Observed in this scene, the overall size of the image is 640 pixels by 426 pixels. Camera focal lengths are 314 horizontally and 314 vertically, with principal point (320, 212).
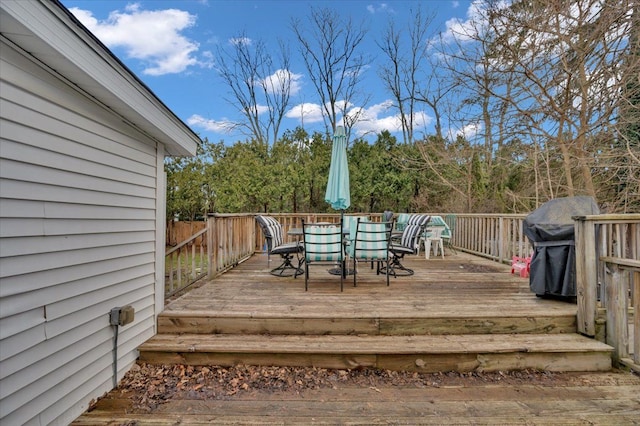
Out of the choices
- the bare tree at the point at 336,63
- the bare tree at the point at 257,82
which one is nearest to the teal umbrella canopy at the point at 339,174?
the bare tree at the point at 336,63

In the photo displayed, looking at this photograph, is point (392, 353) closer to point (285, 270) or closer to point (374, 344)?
point (374, 344)

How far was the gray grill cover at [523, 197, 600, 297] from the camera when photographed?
3.21 metres

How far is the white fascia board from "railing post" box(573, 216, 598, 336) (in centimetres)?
387

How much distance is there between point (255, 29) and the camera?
16.4 meters

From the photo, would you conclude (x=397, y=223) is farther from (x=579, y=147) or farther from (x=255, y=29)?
(x=255, y=29)

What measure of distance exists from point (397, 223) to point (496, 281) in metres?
2.98

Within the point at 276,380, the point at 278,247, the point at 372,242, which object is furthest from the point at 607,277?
the point at 278,247

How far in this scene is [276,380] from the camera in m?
2.42

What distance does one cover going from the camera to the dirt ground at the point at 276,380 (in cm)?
229

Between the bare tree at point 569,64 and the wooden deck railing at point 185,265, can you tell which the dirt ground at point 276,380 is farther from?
the bare tree at point 569,64

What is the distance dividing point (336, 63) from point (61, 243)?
50.2 feet

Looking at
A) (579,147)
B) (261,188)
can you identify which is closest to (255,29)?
(261,188)

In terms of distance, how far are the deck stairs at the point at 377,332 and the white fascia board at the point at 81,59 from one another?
1.80 meters

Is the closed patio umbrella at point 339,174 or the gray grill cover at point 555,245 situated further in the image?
the closed patio umbrella at point 339,174
